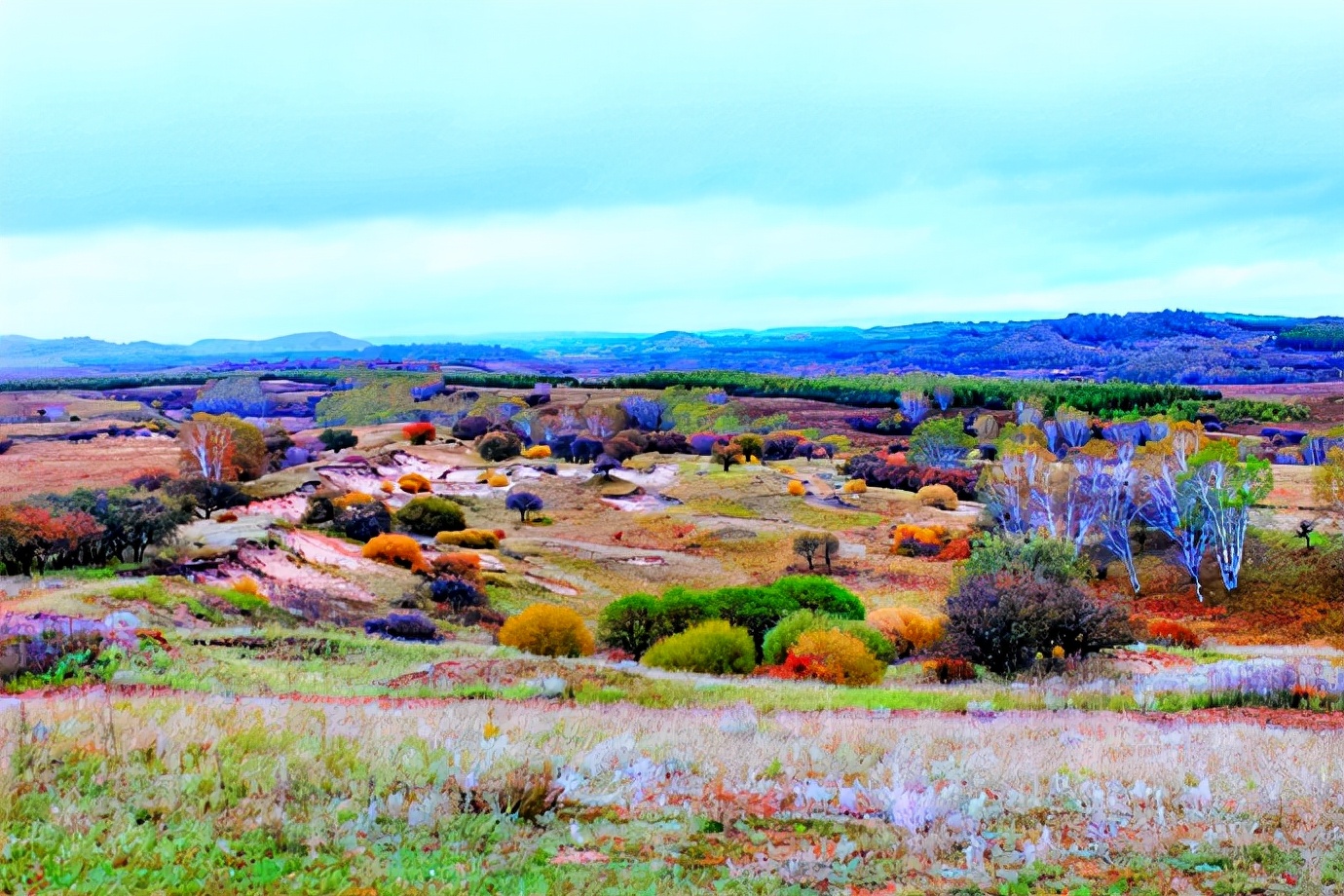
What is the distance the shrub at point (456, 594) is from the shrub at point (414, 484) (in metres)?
23.3

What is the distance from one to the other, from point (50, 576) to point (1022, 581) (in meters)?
21.6

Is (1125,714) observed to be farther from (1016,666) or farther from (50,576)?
(50,576)

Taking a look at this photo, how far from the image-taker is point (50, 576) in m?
22.0

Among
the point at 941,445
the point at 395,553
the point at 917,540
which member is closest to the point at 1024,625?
the point at 395,553

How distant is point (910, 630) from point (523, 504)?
28.6m

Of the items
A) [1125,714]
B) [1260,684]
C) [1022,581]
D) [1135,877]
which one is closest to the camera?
[1135,877]

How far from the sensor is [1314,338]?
130m

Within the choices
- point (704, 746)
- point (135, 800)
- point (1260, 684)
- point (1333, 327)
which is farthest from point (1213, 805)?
point (1333, 327)

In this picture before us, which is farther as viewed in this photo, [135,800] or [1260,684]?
[1260,684]

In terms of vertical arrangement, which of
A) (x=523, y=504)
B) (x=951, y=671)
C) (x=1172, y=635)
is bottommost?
(x=1172, y=635)

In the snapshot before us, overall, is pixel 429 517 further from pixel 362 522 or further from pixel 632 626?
pixel 632 626

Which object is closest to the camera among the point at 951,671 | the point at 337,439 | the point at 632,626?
the point at 951,671

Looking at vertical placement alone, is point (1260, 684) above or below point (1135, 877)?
below

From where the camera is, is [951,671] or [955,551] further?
[955,551]
